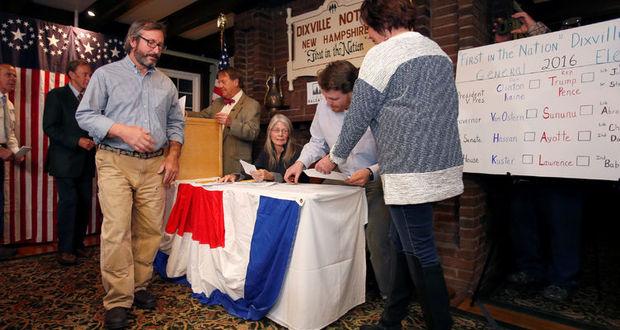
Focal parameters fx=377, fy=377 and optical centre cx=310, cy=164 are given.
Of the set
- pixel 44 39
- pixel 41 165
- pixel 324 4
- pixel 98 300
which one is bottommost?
pixel 98 300

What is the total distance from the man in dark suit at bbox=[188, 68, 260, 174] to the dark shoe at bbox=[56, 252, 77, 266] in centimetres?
128

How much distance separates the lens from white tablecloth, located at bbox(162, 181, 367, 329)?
5.38 feet

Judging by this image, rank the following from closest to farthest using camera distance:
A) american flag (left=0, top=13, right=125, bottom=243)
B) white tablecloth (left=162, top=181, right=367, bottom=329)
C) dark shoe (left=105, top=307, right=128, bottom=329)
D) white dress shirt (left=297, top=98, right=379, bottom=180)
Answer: white tablecloth (left=162, top=181, right=367, bottom=329)
dark shoe (left=105, top=307, right=128, bottom=329)
white dress shirt (left=297, top=98, right=379, bottom=180)
american flag (left=0, top=13, right=125, bottom=243)

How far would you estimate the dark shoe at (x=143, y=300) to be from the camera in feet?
6.50

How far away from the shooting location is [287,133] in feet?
8.12

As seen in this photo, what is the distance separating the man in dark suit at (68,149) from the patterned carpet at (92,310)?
408 mm

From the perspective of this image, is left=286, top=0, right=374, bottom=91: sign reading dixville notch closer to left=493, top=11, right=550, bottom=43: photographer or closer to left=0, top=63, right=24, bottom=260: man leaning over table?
left=493, top=11, right=550, bottom=43: photographer

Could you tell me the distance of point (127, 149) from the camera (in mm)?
1814

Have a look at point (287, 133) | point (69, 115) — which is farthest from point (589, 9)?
point (69, 115)

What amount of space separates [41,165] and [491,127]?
3723 millimetres

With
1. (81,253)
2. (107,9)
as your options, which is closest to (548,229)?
(81,253)

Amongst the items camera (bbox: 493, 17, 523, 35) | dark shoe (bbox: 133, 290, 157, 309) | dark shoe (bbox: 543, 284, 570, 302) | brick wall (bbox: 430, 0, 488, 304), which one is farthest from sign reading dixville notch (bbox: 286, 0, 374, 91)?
dark shoe (bbox: 133, 290, 157, 309)

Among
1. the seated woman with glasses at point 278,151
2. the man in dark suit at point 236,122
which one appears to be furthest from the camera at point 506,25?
the man in dark suit at point 236,122

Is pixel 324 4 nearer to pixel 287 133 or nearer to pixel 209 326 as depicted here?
pixel 287 133
